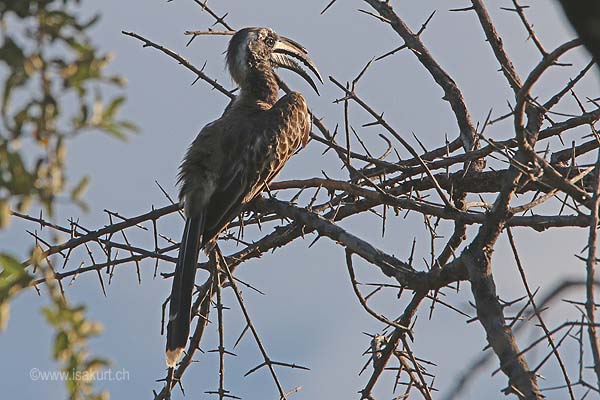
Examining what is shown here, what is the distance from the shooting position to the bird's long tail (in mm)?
4594

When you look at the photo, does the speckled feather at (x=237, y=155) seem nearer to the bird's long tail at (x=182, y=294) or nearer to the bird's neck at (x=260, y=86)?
the bird's long tail at (x=182, y=294)

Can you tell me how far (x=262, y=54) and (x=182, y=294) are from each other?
2650 millimetres

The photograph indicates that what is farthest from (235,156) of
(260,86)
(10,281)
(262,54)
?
(10,281)

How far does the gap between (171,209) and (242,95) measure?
193 cm

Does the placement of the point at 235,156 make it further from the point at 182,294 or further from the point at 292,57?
the point at 292,57

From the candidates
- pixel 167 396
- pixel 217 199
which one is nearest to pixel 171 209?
pixel 217 199

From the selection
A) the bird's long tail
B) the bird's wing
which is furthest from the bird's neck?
the bird's long tail

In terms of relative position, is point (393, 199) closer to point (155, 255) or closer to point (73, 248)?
point (155, 255)

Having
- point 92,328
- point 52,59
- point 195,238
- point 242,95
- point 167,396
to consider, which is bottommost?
point 92,328

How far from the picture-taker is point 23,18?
1422 mm

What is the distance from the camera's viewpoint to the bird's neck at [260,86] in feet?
21.9

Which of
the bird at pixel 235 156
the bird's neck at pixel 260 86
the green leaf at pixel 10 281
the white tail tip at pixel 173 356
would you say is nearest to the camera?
the green leaf at pixel 10 281

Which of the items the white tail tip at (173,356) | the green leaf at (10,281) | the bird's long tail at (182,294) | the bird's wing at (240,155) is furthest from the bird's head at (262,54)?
the green leaf at (10,281)

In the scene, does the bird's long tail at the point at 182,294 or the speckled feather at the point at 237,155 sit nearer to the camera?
the bird's long tail at the point at 182,294
